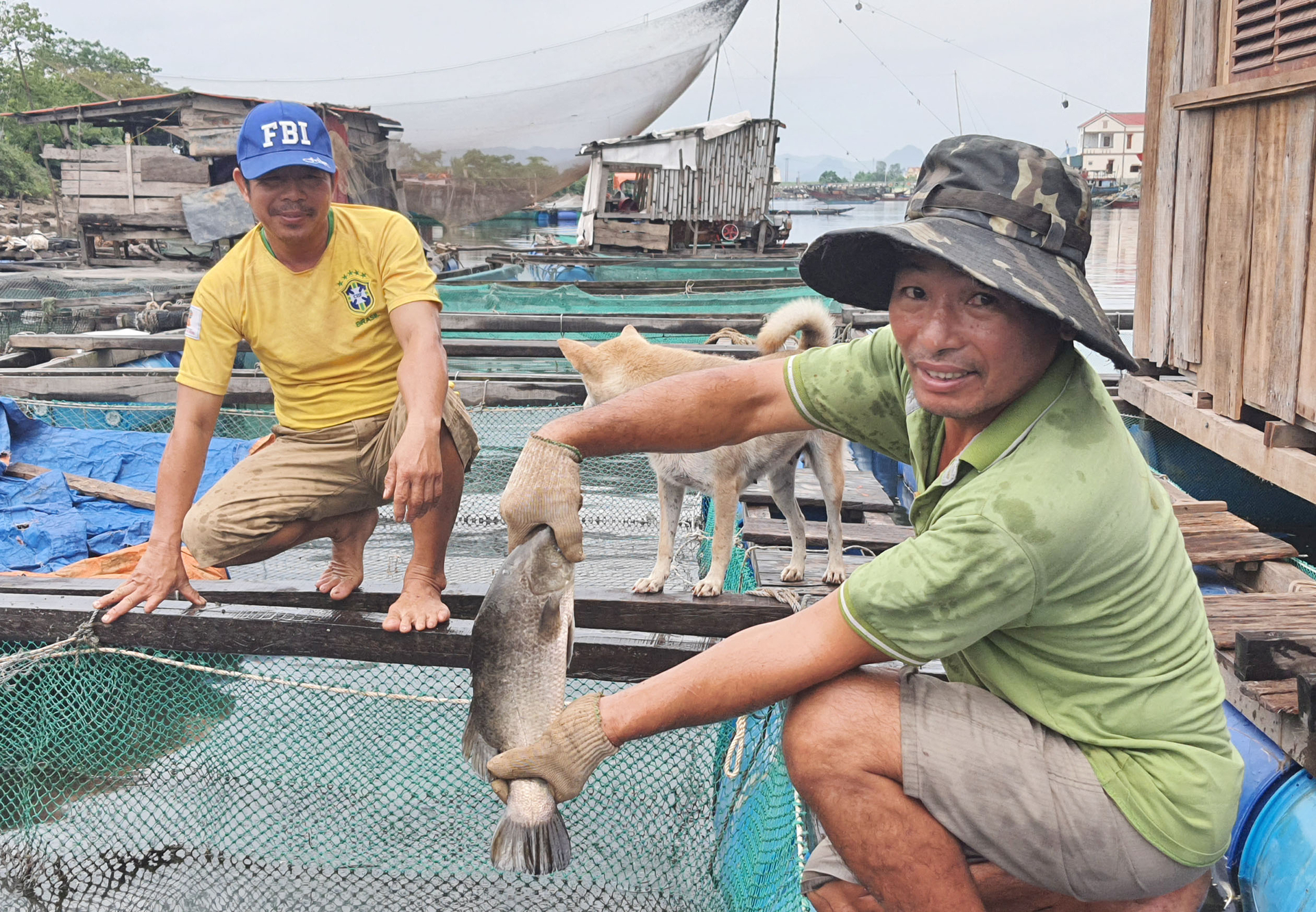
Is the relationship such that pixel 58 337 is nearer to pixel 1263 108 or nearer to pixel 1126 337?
pixel 1263 108

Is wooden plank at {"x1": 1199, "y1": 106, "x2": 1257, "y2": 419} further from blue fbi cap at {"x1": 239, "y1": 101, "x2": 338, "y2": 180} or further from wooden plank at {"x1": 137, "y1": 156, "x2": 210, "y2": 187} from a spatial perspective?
wooden plank at {"x1": 137, "y1": 156, "x2": 210, "y2": 187}

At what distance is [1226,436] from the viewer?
18.2ft

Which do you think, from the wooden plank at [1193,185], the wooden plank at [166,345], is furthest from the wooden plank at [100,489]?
the wooden plank at [1193,185]

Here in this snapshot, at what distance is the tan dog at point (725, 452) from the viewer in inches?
157

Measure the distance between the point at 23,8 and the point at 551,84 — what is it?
3235 centimetres

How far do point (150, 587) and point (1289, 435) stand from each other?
5.33m

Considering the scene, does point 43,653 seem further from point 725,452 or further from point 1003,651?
point 1003,651

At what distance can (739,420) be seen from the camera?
245 cm

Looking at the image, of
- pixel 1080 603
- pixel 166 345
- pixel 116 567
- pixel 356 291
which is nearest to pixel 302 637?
pixel 356 291

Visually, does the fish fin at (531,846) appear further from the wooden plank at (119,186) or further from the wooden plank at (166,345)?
the wooden plank at (119,186)

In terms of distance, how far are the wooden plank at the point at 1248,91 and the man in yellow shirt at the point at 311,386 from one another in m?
4.25

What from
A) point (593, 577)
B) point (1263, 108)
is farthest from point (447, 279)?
point (1263, 108)

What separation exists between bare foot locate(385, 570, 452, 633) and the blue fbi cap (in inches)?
55.9

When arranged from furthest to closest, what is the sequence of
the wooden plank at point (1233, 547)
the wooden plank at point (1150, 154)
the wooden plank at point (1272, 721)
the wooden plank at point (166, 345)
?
the wooden plank at point (166, 345) < the wooden plank at point (1150, 154) < the wooden plank at point (1233, 547) < the wooden plank at point (1272, 721)
